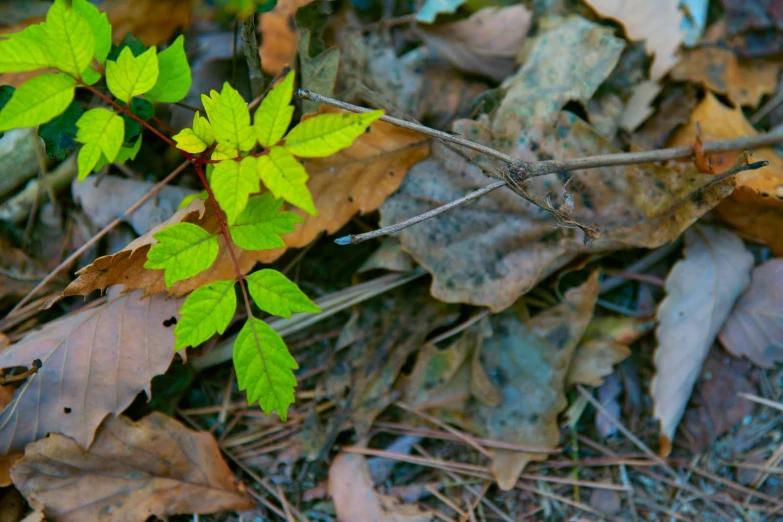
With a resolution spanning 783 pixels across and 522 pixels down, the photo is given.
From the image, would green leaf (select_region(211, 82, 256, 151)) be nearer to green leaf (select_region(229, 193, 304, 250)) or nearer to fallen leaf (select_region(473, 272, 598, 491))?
green leaf (select_region(229, 193, 304, 250))

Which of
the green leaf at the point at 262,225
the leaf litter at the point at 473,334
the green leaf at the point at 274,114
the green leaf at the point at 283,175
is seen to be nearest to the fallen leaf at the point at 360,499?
the leaf litter at the point at 473,334

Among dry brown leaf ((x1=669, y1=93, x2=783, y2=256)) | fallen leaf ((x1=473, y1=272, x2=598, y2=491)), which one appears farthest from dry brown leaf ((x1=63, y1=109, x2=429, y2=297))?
dry brown leaf ((x1=669, y1=93, x2=783, y2=256))

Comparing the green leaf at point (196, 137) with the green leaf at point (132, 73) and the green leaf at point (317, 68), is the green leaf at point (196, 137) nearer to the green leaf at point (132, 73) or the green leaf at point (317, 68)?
the green leaf at point (132, 73)

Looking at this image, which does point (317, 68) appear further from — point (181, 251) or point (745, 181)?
point (745, 181)

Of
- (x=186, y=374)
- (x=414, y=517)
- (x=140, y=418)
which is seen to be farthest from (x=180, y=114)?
(x=414, y=517)

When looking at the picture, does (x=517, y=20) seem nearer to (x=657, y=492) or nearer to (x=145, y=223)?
(x=145, y=223)

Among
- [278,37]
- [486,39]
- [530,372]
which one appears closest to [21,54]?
[278,37]

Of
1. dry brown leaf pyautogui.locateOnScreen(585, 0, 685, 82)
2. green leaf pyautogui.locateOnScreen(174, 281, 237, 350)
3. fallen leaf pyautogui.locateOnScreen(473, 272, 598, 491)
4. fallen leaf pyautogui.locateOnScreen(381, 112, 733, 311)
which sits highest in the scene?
dry brown leaf pyautogui.locateOnScreen(585, 0, 685, 82)
